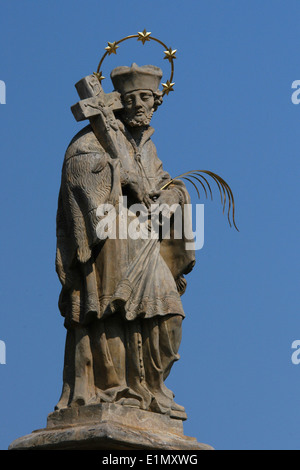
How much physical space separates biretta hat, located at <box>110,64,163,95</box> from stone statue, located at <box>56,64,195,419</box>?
1.18ft

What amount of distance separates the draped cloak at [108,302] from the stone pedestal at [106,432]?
185 mm

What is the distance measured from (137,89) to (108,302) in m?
2.82

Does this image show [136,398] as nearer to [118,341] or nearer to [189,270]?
[118,341]

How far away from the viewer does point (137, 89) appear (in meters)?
17.7

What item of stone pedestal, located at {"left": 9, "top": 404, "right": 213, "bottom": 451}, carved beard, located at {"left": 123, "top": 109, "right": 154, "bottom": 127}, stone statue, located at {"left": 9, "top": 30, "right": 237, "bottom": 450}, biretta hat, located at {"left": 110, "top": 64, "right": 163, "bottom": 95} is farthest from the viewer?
carved beard, located at {"left": 123, "top": 109, "right": 154, "bottom": 127}

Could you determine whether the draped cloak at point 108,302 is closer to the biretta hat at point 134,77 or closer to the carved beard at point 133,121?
the carved beard at point 133,121

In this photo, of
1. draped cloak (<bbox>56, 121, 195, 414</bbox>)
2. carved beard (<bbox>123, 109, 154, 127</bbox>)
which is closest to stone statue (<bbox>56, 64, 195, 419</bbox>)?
draped cloak (<bbox>56, 121, 195, 414</bbox>)

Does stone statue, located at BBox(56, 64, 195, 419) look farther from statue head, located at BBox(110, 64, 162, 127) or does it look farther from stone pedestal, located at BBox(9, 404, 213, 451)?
statue head, located at BBox(110, 64, 162, 127)

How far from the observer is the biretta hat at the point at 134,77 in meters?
17.7

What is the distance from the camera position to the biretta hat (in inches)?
696

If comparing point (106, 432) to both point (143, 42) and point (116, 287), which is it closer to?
point (116, 287)

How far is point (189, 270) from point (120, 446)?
2.72m

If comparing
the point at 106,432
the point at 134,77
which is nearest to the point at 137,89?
the point at 134,77

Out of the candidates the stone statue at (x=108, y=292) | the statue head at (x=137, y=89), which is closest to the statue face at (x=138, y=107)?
the statue head at (x=137, y=89)
